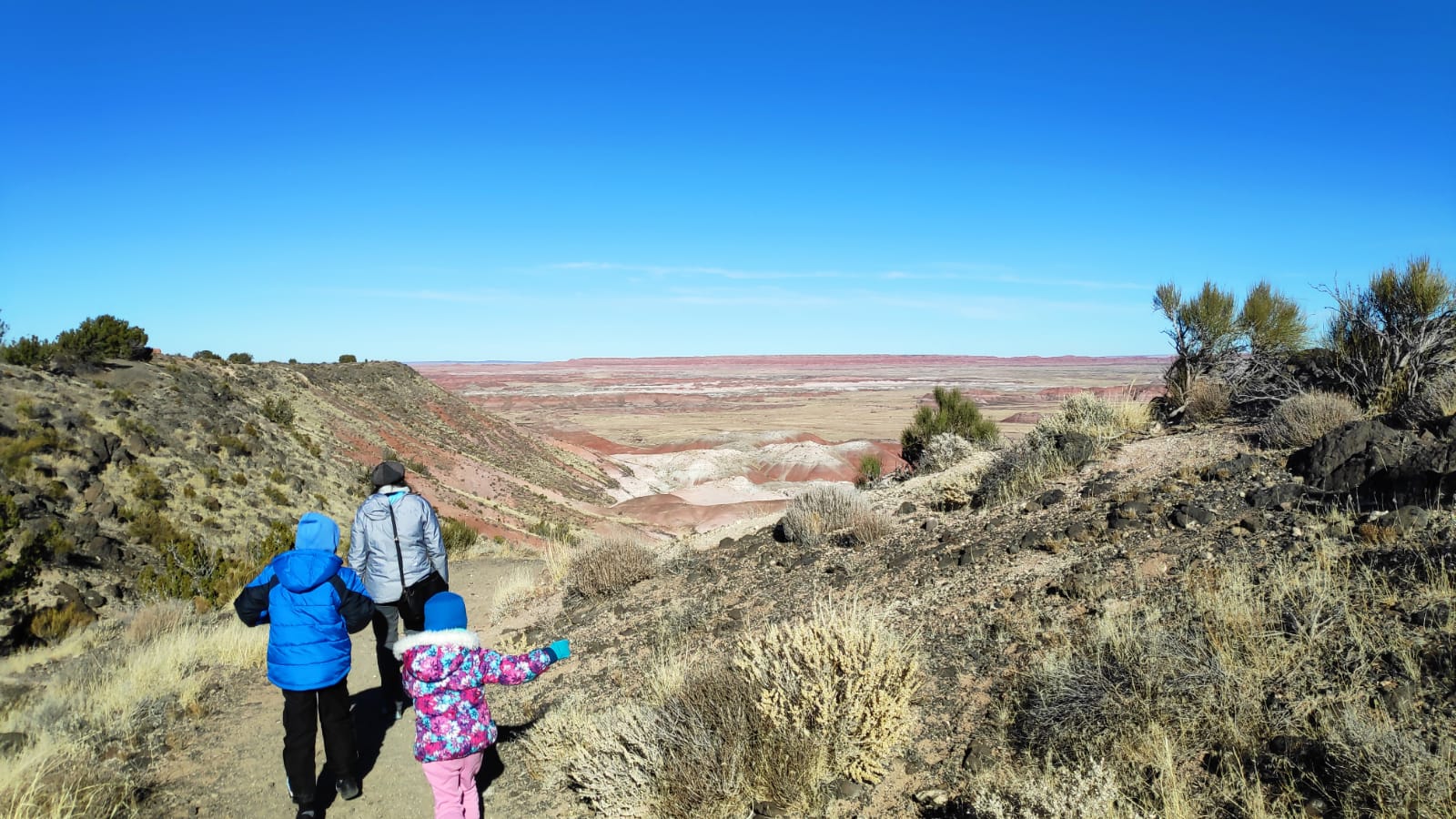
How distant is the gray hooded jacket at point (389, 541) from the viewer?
17.1 ft

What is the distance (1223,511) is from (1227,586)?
205 centimetres

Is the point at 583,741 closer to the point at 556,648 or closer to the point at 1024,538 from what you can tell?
the point at 556,648

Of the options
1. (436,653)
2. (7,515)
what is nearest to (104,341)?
(7,515)

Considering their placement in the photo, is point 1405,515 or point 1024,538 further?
point 1024,538

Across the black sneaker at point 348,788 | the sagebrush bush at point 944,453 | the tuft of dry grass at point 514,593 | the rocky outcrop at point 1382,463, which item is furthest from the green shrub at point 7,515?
the rocky outcrop at point 1382,463

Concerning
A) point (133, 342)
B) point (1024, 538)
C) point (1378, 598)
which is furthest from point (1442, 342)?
point (133, 342)

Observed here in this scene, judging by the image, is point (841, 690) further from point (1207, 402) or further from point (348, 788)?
point (1207, 402)

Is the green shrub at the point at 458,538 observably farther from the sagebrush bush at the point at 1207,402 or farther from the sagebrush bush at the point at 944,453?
the sagebrush bush at the point at 1207,402

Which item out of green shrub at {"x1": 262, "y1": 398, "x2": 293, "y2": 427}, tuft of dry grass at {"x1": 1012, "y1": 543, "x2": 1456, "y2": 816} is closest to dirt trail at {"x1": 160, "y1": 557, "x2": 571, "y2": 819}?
tuft of dry grass at {"x1": 1012, "y1": 543, "x2": 1456, "y2": 816}

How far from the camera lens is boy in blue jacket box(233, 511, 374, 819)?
4.05 meters

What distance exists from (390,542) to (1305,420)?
8703 mm

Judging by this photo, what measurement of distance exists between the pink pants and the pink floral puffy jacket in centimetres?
6

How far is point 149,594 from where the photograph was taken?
12.4 metres

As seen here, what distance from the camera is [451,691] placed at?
3.69 meters
